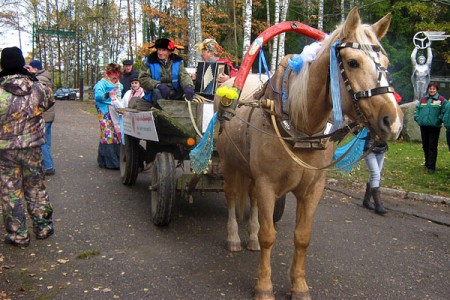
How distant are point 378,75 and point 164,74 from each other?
3976 millimetres

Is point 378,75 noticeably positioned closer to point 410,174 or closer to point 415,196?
point 415,196

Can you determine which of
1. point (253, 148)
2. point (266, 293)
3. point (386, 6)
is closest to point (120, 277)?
point (266, 293)

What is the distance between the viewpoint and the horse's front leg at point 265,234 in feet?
11.7

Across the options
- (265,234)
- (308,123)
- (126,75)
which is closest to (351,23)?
(308,123)

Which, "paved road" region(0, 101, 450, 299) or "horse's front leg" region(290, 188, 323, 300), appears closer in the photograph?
"horse's front leg" region(290, 188, 323, 300)

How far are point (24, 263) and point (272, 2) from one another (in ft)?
86.1

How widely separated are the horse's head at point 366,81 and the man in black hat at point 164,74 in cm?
335

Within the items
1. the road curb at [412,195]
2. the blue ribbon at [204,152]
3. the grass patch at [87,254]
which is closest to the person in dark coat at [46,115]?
the grass patch at [87,254]

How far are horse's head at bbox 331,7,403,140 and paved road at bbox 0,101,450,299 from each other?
70.5 inches

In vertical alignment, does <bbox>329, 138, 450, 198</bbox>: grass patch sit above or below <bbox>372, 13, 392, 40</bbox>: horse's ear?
below

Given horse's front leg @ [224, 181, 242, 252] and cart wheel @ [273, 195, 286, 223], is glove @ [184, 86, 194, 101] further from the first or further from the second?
cart wheel @ [273, 195, 286, 223]

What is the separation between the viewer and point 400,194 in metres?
7.61

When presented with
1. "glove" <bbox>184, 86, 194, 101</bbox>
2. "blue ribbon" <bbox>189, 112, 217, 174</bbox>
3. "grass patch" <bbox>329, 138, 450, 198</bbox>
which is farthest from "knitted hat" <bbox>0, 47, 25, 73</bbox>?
"grass patch" <bbox>329, 138, 450, 198</bbox>

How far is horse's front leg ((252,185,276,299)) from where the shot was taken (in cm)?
356
